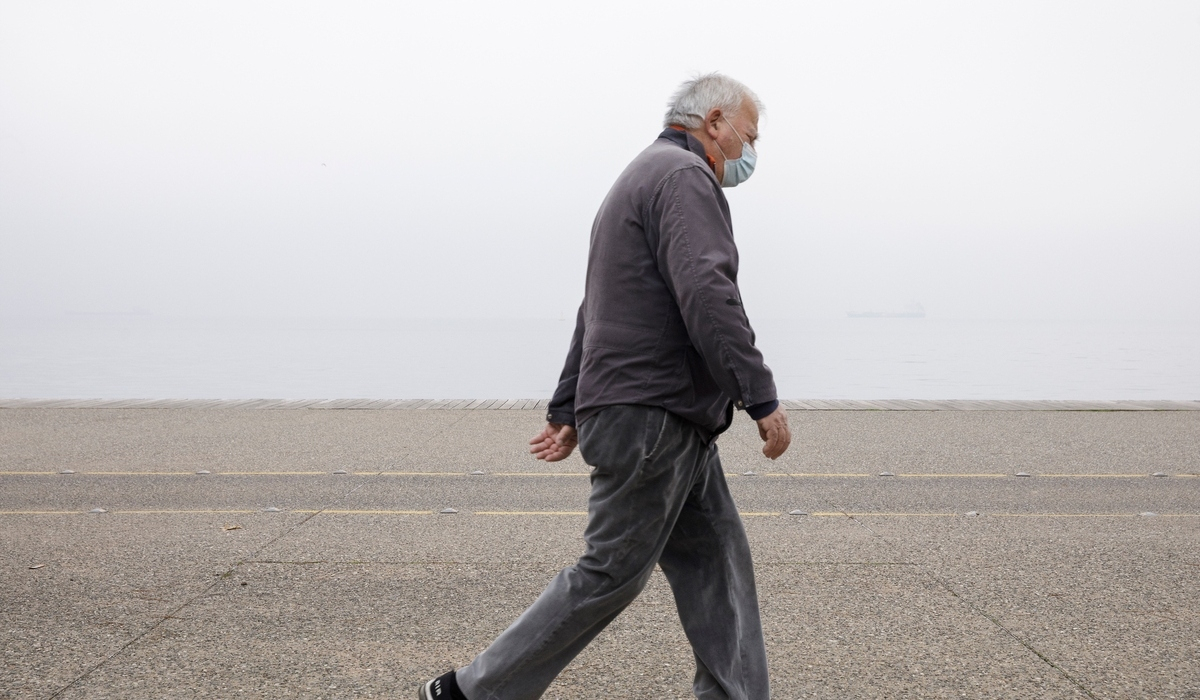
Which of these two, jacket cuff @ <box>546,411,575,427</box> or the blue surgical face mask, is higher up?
the blue surgical face mask

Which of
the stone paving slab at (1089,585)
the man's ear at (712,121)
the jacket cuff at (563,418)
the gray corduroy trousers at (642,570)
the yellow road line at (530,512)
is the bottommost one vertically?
the yellow road line at (530,512)

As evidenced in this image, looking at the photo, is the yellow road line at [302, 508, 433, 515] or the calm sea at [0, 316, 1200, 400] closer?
the yellow road line at [302, 508, 433, 515]

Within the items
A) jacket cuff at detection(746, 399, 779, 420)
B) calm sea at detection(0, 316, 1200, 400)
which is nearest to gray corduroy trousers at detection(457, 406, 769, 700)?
jacket cuff at detection(746, 399, 779, 420)

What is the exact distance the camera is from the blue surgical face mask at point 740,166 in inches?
115

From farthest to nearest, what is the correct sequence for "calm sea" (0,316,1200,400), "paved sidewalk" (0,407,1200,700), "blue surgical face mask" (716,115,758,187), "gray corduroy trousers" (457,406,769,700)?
"calm sea" (0,316,1200,400)
"paved sidewalk" (0,407,1200,700)
"blue surgical face mask" (716,115,758,187)
"gray corduroy trousers" (457,406,769,700)

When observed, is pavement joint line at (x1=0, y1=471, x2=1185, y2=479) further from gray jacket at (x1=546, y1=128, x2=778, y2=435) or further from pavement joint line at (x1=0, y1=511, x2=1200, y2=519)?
gray jacket at (x1=546, y1=128, x2=778, y2=435)

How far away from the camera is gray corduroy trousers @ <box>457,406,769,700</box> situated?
8.70 feet

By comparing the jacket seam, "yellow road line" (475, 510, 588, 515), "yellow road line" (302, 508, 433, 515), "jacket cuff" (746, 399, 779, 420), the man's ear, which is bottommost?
"yellow road line" (475, 510, 588, 515)

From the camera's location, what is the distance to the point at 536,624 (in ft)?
8.87

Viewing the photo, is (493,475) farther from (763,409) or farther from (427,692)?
(763,409)

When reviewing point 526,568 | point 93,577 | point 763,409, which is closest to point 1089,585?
point 526,568

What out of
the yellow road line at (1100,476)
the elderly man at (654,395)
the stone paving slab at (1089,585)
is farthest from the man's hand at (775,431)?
→ the yellow road line at (1100,476)

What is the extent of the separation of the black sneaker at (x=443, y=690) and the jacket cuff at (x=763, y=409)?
3.49ft

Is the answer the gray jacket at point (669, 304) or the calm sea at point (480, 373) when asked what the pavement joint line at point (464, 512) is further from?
the calm sea at point (480, 373)
